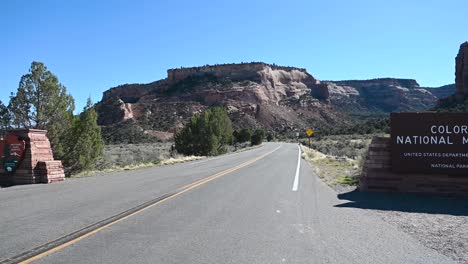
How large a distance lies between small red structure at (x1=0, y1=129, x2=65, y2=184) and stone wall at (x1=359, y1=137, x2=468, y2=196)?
11345mm

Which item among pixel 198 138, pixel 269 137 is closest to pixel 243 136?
pixel 269 137

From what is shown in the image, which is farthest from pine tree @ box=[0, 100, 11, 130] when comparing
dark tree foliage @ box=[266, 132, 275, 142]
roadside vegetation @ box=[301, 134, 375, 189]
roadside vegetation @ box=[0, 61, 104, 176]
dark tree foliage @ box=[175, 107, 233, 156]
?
dark tree foliage @ box=[266, 132, 275, 142]

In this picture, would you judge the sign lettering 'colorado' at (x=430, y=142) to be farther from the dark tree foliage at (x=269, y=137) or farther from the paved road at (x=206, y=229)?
the dark tree foliage at (x=269, y=137)

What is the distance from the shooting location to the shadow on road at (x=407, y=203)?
10.8m

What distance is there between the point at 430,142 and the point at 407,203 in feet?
8.94

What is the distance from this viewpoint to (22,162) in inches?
666

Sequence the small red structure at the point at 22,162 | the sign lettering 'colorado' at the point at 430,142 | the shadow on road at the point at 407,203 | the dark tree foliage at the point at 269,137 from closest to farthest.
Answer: the shadow on road at the point at 407,203 < the sign lettering 'colorado' at the point at 430,142 < the small red structure at the point at 22,162 < the dark tree foliage at the point at 269,137

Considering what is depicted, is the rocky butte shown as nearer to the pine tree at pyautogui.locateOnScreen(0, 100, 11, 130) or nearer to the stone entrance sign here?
the pine tree at pyautogui.locateOnScreen(0, 100, 11, 130)

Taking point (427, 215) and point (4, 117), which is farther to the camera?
point (4, 117)

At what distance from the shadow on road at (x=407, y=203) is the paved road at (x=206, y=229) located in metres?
0.62

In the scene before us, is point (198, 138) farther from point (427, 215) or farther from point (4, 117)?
point (427, 215)

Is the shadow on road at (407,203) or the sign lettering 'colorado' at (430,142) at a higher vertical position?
the sign lettering 'colorado' at (430,142)

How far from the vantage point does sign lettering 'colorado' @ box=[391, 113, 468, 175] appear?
43.4 ft

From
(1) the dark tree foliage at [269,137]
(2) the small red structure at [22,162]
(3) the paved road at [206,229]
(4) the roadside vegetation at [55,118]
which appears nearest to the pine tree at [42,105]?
(4) the roadside vegetation at [55,118]
